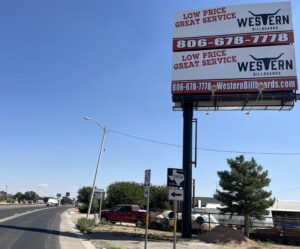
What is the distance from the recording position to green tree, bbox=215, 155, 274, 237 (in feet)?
91.5

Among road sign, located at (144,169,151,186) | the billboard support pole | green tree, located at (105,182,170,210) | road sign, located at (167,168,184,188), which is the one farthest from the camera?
green tree, located at (105,182,170,210)

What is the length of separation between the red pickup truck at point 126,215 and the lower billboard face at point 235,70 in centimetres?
1611

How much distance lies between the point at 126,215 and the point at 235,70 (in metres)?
19.4

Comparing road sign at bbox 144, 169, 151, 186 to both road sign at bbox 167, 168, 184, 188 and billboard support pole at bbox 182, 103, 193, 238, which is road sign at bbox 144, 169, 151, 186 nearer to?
road sign at bbox 167, 168, 184, 188

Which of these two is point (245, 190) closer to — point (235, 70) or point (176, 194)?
point (235, 70)

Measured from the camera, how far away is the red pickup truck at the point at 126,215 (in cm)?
4112

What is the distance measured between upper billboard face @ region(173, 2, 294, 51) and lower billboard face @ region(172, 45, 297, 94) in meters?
0.60

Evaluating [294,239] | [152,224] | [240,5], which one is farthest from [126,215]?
[240,5]

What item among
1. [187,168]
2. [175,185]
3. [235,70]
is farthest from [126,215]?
[175,185]

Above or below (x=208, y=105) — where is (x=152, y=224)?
below

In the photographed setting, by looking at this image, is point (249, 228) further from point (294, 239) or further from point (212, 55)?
point (212, 55)

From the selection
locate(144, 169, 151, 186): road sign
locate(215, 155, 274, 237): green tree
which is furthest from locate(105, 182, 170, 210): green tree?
locate(144, 169, 151, 186): road sign

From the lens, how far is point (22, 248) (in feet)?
55.1

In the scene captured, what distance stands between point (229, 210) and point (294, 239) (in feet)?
14.7
